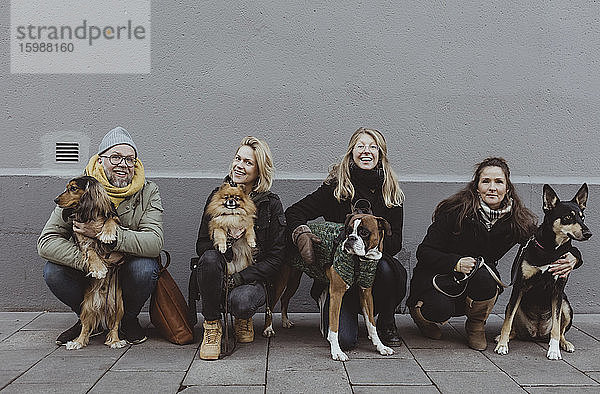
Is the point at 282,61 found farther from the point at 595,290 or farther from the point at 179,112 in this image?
the point at 595,290

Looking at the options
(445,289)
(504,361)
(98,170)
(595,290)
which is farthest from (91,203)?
(595,290)

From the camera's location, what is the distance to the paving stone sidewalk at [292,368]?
148 inches

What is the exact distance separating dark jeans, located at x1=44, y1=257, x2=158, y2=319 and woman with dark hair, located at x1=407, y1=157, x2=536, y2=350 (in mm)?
2144

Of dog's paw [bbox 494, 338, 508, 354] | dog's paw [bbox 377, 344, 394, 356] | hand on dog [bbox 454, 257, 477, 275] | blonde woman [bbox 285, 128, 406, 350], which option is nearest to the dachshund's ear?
blonde woman [bbox 285, 128, 406, 350]

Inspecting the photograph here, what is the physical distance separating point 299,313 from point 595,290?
2902 mm

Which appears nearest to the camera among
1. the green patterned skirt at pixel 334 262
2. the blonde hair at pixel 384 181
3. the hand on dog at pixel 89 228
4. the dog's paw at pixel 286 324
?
the green patterned skirt at pixel 334 262

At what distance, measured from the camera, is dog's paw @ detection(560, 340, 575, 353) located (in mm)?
4543

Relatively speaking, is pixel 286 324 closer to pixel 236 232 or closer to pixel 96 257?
pixel 236 232

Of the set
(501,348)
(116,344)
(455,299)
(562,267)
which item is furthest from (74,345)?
(562,267)

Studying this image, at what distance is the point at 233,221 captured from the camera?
4.46 m

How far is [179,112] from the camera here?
5.72 m

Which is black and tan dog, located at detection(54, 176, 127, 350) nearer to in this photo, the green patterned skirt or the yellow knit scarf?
the yellow knit scarf

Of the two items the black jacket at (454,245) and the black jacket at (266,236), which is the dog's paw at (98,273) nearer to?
the black jacket at (266,236)

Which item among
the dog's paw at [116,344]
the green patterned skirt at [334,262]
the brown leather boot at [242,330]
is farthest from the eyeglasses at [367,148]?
the dog's paw at [116,344]
